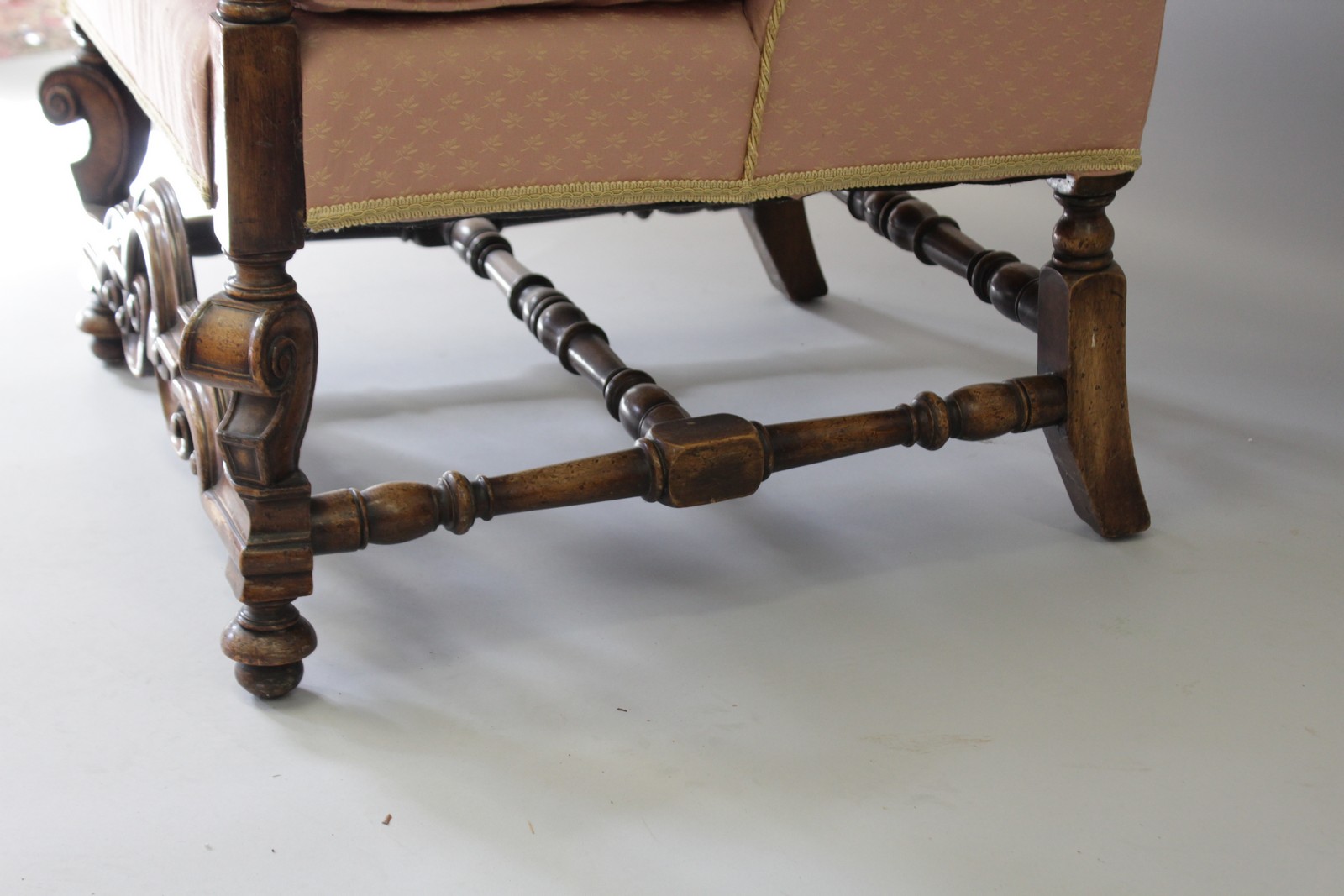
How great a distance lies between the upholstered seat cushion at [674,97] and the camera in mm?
1187

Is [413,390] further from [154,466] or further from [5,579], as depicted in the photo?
[5,579]

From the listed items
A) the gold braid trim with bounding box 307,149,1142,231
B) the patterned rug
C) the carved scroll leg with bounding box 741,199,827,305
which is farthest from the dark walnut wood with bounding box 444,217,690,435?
the patterned rug

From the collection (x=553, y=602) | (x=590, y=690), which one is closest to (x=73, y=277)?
(x=553, y=602)

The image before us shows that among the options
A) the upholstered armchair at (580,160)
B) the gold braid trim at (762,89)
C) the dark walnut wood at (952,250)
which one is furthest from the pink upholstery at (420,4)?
the dark walnut wood at (952,250)

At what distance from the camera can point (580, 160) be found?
4.16ft

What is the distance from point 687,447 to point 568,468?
0.12m

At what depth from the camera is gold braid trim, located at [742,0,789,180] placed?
128 centimetres

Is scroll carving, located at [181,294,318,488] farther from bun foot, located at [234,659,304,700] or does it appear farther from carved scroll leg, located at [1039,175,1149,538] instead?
carved scroll leg, located at [1039,175,1149,538]

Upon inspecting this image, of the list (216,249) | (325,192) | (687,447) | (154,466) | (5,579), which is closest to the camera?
(325,192)

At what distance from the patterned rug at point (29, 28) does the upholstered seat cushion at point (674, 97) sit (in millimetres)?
3241

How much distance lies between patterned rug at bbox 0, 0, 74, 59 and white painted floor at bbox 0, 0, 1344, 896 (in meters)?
2.36

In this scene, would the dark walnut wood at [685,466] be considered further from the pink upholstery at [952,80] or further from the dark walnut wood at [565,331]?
the pink upholstery at [952,80]

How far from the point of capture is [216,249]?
75.3 inches

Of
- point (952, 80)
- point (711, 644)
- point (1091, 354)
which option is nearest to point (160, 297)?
point (711, 644)
